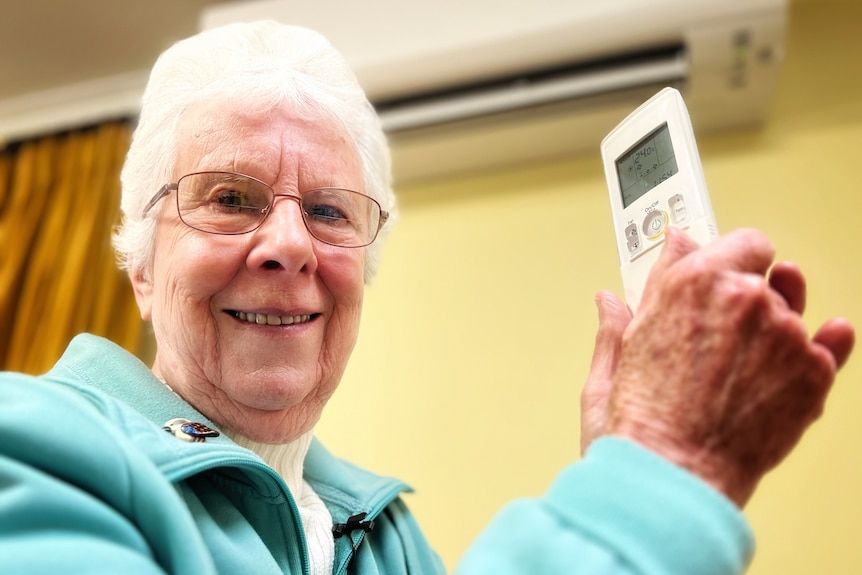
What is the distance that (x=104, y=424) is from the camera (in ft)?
1.89

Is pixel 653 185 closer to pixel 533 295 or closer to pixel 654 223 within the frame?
pixel 654 223

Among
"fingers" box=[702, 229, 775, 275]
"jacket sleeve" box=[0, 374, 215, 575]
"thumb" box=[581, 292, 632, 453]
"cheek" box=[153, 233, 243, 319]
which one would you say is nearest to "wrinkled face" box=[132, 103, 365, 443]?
"cheek" box=[153, 233, 243, 319]

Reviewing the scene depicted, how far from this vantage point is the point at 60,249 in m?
1.91

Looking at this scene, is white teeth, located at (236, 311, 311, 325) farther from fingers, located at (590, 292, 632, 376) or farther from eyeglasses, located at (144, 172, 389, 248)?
fingers, located at (590, 292, 632, 376)

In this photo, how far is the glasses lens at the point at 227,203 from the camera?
0.81 metres

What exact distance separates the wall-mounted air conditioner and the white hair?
0.62 meters

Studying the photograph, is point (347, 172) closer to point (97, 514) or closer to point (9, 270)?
point (97, 514)

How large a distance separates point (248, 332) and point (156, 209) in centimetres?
20

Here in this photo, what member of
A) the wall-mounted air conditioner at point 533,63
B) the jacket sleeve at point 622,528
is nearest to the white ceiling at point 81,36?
the wall-mounted air conditioner at point 533,63

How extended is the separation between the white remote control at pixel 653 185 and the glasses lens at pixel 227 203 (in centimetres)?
38

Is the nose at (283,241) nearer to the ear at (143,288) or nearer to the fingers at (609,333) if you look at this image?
the ear at (143,288)

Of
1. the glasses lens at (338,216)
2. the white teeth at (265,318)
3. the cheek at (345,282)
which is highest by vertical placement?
the glasses lens at (338,216)

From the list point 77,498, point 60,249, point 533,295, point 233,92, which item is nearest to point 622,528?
point 77,498

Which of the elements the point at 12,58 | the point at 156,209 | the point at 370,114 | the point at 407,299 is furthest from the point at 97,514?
the point at 12,58
